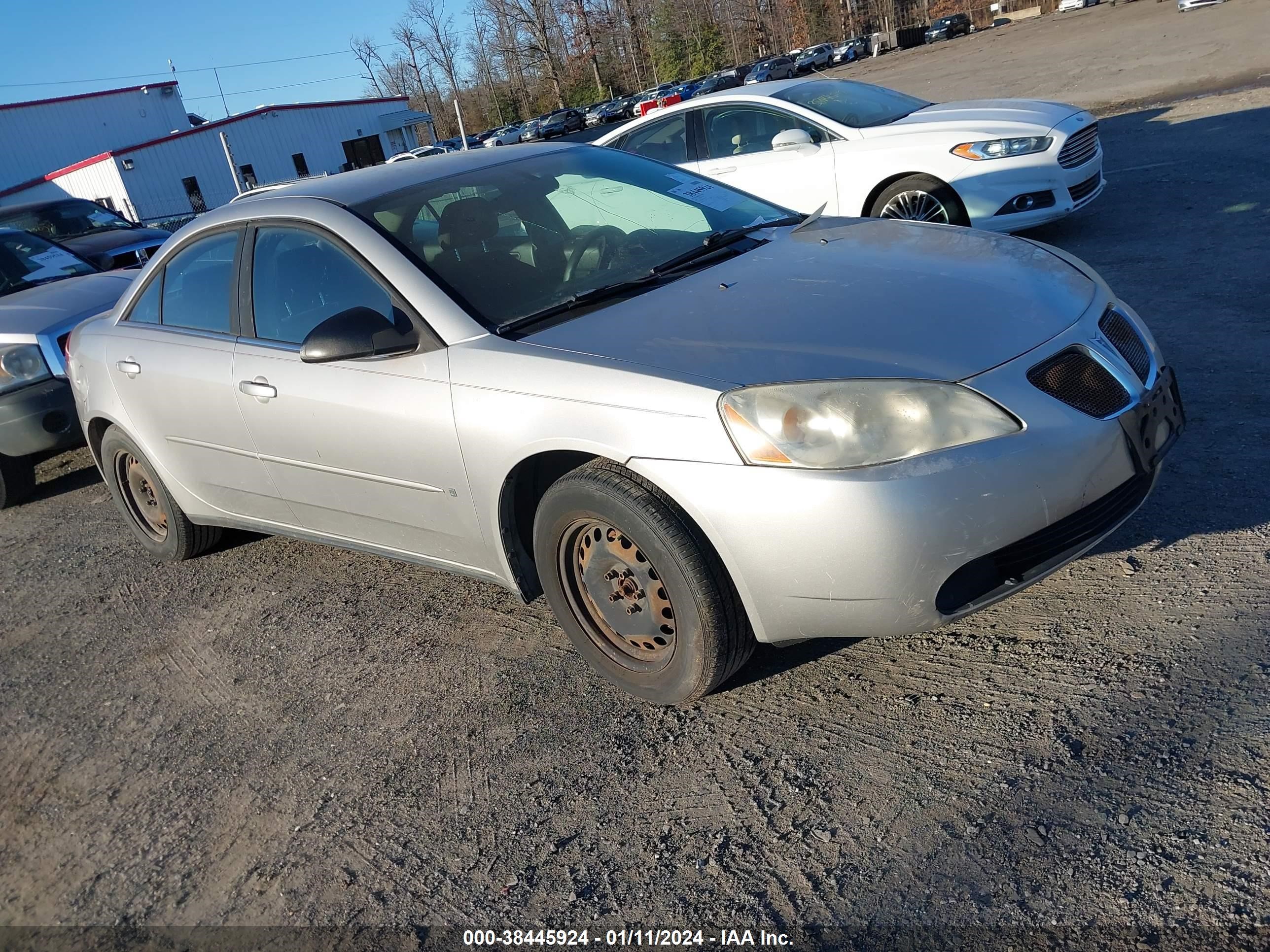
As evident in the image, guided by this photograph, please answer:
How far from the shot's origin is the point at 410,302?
3.36 m

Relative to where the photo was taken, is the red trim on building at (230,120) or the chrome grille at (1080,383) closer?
the chrome grille at (1080,383)

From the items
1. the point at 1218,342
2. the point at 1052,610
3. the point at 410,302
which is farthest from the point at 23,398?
the point at 1218,342

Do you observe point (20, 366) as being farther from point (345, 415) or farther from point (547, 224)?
point (547, 224)

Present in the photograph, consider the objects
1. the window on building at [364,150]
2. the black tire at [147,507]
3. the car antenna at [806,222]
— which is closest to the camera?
the car antenna at [806,222]

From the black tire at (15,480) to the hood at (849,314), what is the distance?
4.95 metres

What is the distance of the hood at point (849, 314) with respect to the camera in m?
2.71

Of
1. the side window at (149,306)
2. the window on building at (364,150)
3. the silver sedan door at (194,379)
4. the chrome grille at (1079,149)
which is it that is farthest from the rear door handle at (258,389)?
the window on building at (364,150)

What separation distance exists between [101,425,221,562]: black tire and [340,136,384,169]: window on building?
175 feet

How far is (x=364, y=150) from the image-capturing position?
56781 millimetres

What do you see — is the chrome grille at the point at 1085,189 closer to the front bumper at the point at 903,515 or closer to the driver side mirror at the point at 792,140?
the driver side mirror at the point at 792,140

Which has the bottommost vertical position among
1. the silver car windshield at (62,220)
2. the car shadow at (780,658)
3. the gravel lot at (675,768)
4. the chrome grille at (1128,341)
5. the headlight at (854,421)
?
the car shadow at (780,658)

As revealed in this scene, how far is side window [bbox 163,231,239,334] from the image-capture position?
4117mm

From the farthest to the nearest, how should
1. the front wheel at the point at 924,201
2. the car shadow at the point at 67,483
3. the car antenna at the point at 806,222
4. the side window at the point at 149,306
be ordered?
the front wheel at the point at 924,201 → the car shadow at the point at 67,483 → the side window at the point at 149,306 → the car antenna at the point at 806,222

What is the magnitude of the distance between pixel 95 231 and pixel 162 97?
4725 centimetres
